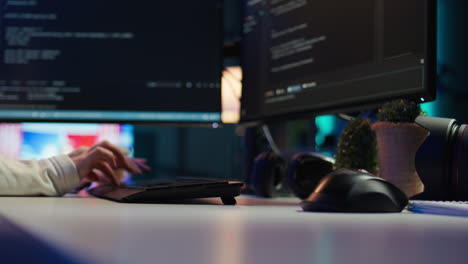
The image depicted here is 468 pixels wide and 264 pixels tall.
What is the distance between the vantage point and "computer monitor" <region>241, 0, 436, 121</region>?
840 mm

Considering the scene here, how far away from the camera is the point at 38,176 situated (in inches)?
42.3

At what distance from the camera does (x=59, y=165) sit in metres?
1.12

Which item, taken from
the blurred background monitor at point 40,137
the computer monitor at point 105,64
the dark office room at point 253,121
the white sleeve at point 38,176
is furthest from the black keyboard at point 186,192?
the blurred background monitor at point 40,137

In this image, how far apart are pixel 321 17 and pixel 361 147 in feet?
1.06

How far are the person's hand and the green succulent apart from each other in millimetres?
603

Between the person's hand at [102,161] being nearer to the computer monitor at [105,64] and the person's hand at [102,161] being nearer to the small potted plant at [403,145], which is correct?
the computer monitor at [105,64]

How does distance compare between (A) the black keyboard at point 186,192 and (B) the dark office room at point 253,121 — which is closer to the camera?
(B) the dark office room at point 253,121

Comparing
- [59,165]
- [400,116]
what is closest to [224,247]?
[400,116]

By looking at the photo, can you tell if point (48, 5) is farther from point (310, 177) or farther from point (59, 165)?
point (310, 177)

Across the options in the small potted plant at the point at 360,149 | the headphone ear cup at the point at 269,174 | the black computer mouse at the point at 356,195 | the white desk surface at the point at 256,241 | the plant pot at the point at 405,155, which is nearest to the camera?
the white desk surface at the point at 256,241

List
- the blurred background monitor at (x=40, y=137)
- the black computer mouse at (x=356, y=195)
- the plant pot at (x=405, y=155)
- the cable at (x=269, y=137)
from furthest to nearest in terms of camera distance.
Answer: the blurred background monitor at (x=40, y=137) → the cable at (x=269, y=137) → the plant pot at (x=405, y=155) → the black computer mouse at (x=356, y=195)

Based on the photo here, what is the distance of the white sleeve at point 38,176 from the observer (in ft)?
3.50

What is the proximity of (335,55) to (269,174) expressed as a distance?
0.30 m

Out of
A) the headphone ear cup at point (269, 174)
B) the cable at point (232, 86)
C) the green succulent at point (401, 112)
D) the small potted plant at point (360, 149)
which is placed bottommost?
the headphone ear cup at point (269, 174)
